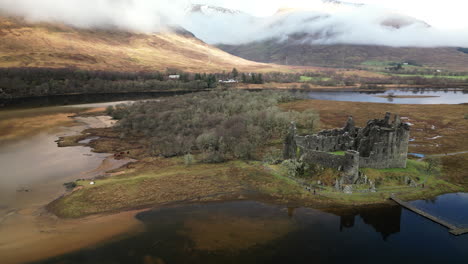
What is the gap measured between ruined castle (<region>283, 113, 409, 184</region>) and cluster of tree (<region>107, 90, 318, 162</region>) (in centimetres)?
1548

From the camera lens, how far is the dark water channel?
32188mm

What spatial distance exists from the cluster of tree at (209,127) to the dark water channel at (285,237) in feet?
74.5

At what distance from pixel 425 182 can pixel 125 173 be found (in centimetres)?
5103

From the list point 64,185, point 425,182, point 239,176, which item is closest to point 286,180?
point 239,176

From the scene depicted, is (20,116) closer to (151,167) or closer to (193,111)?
(193,111)

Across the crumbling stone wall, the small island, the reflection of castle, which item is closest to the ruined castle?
the crumbling stone wall

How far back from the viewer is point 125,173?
57406 millimetres

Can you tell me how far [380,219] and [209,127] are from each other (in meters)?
53.5

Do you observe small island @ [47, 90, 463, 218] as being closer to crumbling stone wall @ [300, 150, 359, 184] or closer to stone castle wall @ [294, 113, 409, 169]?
crumbling stone wall @ [300, 150, 359, 184]

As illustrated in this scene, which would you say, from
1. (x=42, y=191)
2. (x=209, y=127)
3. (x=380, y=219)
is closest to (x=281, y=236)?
(x=380, y=219)

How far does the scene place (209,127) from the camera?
8419 cm

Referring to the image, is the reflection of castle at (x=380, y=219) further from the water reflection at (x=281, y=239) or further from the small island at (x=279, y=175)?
the small island at (x=279, y=175)

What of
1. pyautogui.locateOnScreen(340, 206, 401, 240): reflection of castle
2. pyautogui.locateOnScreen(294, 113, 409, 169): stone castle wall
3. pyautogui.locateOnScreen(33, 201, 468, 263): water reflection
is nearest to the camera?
pyautogui.locateOnScreen(33, 201, 468, 263): water reflection

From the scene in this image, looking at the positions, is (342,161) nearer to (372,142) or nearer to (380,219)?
(372,142)
